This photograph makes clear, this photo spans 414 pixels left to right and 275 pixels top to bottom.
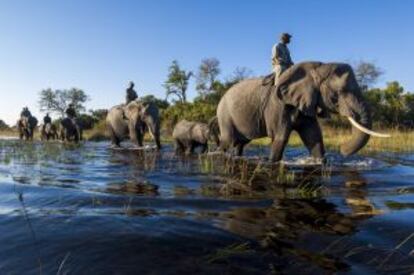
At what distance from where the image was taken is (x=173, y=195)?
611cm

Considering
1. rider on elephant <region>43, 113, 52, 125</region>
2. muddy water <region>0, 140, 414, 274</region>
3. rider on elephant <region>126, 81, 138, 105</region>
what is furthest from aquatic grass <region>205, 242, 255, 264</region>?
rider on elephant <region>43, 113, 52, 125</region>

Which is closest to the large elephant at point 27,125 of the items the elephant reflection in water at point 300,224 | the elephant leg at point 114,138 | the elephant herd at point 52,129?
the elephant herd at point 52,129

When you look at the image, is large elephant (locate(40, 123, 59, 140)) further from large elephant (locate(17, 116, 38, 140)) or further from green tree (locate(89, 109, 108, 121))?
green tree (locate(89, 109, 108, 121))

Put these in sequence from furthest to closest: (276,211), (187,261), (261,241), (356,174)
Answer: (356,174) → (276,211) → (261,241) → (187,261)

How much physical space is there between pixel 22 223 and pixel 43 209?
69 centimetres

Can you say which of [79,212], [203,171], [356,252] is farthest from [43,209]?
[203,171]

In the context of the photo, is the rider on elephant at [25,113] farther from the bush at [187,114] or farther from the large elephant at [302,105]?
the large elephant at [302,105]

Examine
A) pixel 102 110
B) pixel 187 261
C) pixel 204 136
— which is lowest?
pixel 187 261

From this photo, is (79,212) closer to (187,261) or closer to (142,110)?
(187,261)

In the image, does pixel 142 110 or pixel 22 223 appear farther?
pixel 142 110

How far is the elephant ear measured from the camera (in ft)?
33.0

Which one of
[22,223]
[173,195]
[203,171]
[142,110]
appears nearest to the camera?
[22,223]

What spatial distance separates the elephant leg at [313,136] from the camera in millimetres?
10750

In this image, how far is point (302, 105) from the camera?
10188mm
